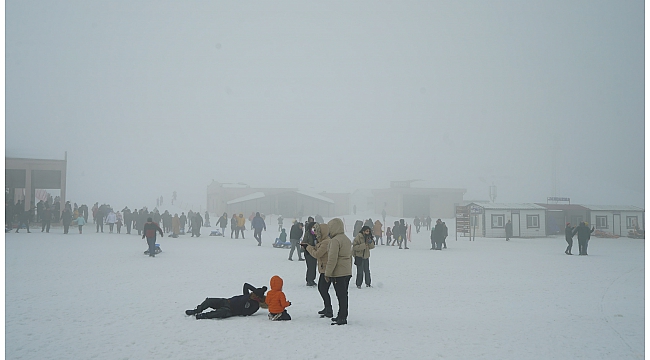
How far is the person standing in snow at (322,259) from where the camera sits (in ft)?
23.2

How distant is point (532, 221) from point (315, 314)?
85.9 feet

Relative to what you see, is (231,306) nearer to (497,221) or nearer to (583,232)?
(583,232)

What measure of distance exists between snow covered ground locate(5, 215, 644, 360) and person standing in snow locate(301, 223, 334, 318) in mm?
281

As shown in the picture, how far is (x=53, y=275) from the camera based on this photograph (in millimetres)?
10688

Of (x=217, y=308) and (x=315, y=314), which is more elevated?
(x=217, y=308)

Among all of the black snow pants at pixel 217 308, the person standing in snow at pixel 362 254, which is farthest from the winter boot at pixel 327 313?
the person standing in snow at pixel 362 254

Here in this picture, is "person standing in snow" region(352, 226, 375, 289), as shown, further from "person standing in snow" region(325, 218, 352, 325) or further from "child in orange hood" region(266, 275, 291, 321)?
"child in orange hood" region(266, 275, 291, 321)

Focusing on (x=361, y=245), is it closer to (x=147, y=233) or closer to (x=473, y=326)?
→ (x=473, y=326)

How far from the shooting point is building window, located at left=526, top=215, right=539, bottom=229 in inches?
1189

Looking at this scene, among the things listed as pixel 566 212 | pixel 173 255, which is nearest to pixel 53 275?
pixel 173 255

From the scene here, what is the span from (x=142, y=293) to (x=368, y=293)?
13.4 feet

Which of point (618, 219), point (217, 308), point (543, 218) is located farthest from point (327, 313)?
point (618, 219)

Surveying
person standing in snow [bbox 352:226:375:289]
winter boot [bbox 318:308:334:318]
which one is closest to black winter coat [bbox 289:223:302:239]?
person standing in snow [bbox 352:226:375:289]

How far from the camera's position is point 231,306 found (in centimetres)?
705
